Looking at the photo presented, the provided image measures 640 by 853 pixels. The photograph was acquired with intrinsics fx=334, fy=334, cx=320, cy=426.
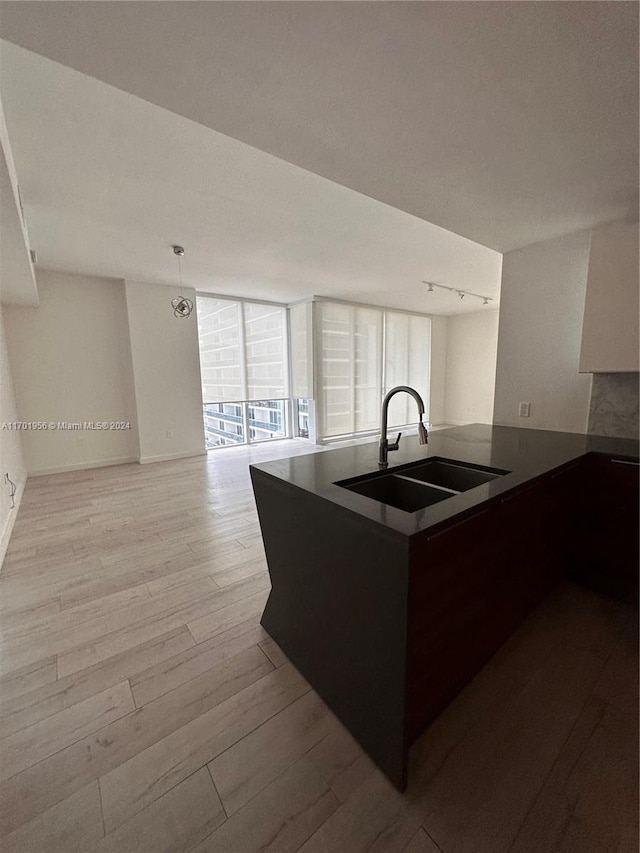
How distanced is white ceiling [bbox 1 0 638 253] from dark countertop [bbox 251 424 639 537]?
149 cm

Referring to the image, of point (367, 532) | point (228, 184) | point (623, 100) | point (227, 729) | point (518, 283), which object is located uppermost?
point (228, 184)

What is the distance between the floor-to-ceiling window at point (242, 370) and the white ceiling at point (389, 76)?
456 cm

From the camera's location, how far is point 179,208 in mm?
2678

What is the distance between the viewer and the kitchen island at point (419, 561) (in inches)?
40.2

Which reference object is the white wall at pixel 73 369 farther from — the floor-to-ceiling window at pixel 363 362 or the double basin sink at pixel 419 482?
the double basin sink at pixel 419 482

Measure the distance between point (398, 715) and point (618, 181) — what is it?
9.18 feet

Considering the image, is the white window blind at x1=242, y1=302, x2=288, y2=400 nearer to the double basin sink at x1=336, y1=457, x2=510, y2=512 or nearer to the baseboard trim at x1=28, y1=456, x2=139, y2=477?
the baseboard trim at x1=28, y1=456, x2=139, y2=477

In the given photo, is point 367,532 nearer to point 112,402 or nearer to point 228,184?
point 228,184

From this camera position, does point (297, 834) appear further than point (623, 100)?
No

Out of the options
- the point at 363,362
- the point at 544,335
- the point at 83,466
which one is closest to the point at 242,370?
the point at 363,362

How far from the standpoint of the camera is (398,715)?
105cm

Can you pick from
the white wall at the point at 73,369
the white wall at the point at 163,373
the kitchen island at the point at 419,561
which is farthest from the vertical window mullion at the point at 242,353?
the kitchen island at the point at 419,561

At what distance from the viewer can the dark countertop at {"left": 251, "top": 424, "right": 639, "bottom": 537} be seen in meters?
1.04

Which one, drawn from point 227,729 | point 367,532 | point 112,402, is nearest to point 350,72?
point 367,532
